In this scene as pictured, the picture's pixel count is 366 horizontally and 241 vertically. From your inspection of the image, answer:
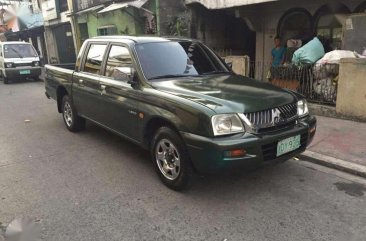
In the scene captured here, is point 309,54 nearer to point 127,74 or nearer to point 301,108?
point 301,108

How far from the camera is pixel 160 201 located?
3.94 m

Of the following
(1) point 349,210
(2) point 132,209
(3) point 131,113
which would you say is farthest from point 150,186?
(1) point 349,210

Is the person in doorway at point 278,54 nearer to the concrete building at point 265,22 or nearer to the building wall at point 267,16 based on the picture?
the building wall at point 267,16

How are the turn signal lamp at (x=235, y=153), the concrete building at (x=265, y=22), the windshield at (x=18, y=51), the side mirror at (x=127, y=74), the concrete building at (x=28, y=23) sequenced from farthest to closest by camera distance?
the concrete building at (x=28, y=23)
the windshield at (x=18, y=51)
the concrete building at (x=265, y=22)
the side mirror at (x=127, y=74)
the turn signal lamp at (x=235, y=153)

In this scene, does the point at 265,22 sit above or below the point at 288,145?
above

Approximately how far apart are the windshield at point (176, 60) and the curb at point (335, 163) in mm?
1719

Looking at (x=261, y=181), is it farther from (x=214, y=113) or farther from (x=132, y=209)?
(x=132, y=209)

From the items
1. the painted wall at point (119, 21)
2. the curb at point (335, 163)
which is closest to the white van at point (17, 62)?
the painted wall at point (119, 21)

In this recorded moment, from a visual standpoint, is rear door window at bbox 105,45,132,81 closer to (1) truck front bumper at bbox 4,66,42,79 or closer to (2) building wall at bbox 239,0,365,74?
(2) building wall at bbox 239,0,365,74

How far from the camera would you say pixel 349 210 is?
3.67 m

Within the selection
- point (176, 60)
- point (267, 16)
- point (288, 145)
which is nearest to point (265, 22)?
point (267, 16)

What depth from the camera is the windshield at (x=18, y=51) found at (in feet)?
55.2

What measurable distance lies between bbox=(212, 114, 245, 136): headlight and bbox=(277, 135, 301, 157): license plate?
516 millimetres

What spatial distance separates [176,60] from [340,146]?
9.29 feet
